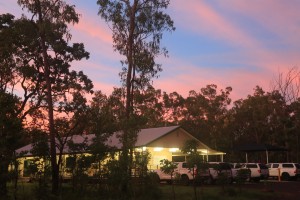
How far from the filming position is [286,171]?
127ft

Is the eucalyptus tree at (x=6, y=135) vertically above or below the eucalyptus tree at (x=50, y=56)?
below

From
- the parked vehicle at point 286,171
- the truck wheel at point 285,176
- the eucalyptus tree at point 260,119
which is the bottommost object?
the truck wheel at point 285,176

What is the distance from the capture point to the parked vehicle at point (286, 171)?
3821cm

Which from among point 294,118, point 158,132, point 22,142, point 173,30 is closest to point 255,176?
point 158,132

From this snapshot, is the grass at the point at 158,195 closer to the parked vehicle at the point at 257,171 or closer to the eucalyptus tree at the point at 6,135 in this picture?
the eucalyptus tree at the point at 6,135

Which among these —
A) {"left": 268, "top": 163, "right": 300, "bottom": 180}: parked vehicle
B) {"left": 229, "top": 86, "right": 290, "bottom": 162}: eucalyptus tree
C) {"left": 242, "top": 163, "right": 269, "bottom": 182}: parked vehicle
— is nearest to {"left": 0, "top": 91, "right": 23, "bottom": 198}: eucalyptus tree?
{"left": 242, "top": 163, "right": 269, "bottom": 182}: parked vehicle

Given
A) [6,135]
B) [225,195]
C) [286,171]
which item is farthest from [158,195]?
[286,171]

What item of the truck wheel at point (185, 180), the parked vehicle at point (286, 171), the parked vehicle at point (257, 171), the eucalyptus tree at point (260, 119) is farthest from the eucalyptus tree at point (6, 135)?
the eucalyptus tree at point (260, 119)

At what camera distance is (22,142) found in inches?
801

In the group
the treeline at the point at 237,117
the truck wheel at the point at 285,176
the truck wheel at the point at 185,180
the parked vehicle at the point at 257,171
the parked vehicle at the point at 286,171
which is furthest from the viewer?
the treeline at the point at 237,117

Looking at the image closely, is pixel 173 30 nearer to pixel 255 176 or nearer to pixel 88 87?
pixel 88 87

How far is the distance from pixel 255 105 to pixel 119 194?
57298mm

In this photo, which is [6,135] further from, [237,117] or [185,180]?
[237,117]

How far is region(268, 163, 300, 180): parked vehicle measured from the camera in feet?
125
